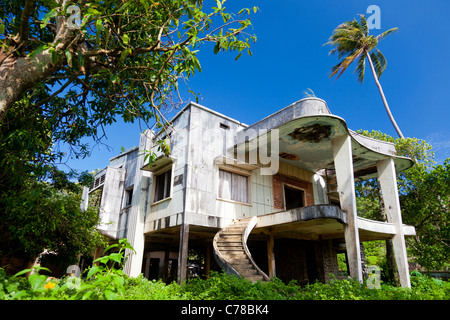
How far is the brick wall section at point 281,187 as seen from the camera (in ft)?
40.1

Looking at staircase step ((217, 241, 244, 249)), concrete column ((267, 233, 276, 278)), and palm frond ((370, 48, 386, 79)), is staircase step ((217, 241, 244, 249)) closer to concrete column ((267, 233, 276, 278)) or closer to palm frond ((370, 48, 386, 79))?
concrete column ((267, 233, 276, 278))

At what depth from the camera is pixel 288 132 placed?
378 inches

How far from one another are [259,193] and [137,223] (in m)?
5.32

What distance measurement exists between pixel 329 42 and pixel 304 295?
18.6 meters

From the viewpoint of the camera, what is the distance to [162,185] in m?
11.8

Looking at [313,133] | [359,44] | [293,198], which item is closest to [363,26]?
[359,44]

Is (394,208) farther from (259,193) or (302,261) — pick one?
(259,193)

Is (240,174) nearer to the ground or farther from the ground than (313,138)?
A: nearer to the ground

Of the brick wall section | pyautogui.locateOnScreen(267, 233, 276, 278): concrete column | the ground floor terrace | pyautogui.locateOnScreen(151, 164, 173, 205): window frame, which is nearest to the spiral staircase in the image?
the ground floor terrace

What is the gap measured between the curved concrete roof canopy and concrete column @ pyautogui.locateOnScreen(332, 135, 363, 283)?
46 cm

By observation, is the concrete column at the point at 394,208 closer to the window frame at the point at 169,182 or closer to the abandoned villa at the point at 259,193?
the abandoned villa at the point at 259,193

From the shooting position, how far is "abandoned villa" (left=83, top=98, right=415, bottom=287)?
29.2ft

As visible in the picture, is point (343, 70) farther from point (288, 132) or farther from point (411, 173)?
point (288, 132)

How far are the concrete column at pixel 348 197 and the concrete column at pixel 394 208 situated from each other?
2950 millimetres
